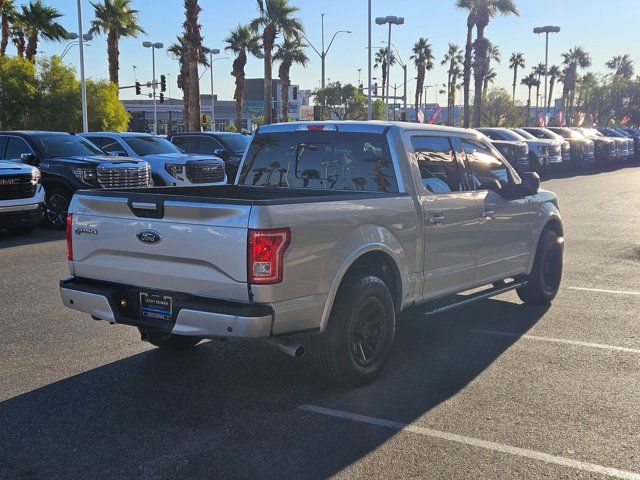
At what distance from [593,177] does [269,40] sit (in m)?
23.3

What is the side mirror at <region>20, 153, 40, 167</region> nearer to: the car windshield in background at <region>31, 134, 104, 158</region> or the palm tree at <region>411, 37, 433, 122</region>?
the car windshield in background at <region>31, 134, 104, 158</region>

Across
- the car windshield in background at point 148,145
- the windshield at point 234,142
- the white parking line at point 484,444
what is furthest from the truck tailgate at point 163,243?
the windshield at point 234,142

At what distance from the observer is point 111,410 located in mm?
4609

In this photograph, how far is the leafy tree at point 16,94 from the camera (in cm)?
3128

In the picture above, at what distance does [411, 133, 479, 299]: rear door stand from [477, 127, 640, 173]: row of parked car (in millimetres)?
18240

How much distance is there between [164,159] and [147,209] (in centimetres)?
1207

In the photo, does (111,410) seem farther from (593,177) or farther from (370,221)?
(593,177)

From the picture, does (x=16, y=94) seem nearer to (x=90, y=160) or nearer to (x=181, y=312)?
(x=90, y=160)

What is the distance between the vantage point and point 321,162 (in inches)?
236

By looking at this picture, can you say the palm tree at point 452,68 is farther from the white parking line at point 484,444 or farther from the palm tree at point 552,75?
the white parking line at point 484,444

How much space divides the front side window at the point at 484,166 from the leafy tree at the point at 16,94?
2936 cm

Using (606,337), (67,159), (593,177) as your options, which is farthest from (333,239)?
(593,177)

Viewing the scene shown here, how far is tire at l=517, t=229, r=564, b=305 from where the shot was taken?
7.39m

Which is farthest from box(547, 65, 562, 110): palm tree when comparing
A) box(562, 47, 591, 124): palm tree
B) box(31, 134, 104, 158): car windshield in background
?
box(31, 134, 104, 158): car windshield in background
